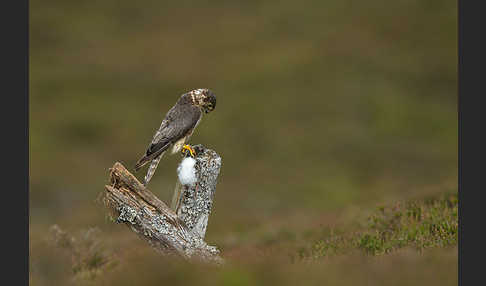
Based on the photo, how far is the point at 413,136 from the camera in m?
39.2

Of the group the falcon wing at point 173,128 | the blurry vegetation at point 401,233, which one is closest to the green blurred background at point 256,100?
the blurry vegetation at point 401,233

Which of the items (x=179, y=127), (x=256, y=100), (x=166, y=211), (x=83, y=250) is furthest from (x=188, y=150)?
(x=256, y=100)

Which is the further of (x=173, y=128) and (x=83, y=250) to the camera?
(x=83, y=250)

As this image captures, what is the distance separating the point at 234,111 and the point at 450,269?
120 feet

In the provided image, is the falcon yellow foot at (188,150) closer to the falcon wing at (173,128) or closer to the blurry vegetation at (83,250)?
the falcon wing at (173,128)

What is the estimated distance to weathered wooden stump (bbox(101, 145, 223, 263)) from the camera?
8016 mm

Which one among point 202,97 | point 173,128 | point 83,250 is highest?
point 202,97

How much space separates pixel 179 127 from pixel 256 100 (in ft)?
114

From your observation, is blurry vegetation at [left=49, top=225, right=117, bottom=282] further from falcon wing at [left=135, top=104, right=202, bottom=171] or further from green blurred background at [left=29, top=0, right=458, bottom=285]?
green blurred background at [left=29, top=0, right=458, bottom=285]

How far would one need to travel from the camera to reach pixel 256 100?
43844 millimetres

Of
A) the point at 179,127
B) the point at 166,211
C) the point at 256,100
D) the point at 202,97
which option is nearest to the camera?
the point at 166,211

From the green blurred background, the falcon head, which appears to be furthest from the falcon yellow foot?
Result: the green blurred background

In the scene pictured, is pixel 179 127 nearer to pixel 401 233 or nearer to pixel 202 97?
pixel 202 97

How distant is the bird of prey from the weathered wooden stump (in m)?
0.58
